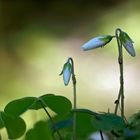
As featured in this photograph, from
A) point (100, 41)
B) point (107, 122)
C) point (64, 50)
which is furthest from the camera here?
point (64, 50)

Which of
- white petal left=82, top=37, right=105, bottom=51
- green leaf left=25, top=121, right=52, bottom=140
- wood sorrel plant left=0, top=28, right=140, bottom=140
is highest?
white petal left=82, top=37, right=105, bottom=51

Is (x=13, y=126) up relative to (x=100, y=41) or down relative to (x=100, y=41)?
down

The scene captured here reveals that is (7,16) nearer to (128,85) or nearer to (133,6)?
(133,6)

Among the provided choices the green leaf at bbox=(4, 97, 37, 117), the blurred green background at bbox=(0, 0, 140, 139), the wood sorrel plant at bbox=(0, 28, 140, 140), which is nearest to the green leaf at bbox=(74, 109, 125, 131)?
the wood sorrel plant at bbox=(0, 28, 140, 140)

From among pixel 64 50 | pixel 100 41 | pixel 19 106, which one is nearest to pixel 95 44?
pixel 100 41

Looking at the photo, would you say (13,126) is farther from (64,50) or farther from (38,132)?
(64,50)

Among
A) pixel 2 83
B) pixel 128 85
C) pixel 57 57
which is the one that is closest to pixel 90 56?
pixel 57 57

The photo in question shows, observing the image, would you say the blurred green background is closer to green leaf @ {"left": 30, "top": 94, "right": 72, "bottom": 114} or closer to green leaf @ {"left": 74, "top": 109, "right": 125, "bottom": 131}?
green leaf @ {"left": 30, "top": 94, "right": 72, "bottom": 114}
